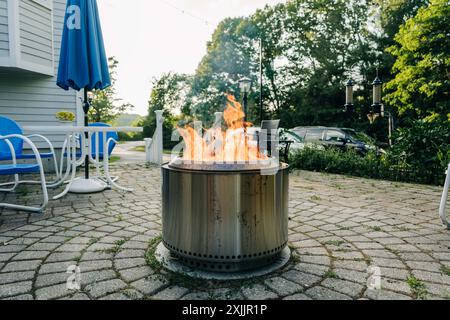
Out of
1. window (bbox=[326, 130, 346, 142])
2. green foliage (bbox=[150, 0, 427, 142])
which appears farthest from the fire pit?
green foliage (bbox=[150, 0, 427, 142])

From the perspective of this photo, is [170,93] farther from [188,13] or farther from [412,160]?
[412,160]

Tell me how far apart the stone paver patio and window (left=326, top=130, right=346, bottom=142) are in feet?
21.0

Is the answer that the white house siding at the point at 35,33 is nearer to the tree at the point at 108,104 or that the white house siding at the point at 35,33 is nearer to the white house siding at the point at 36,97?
the white house siding at the point at 36,97

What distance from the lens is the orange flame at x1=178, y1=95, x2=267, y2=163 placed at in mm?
2178

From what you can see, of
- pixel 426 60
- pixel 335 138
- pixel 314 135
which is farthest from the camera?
pixel 314 135

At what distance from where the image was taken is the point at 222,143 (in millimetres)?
2248

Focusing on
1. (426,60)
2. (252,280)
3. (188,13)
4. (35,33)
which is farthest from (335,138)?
(252,280)

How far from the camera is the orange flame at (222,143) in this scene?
7.14 feet

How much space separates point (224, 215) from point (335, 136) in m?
9.68

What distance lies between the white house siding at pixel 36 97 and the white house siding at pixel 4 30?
0.53 meters

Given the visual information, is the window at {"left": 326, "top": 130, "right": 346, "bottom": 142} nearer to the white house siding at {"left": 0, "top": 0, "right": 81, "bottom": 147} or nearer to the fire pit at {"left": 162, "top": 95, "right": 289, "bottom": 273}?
the white house siding at {"left": 0, "top": 0, "right": 81, "bottom": 147}

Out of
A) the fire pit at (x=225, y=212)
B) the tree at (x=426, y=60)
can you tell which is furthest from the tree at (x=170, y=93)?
the fire pit at (x=225, y=212)

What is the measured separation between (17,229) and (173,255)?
1.64m

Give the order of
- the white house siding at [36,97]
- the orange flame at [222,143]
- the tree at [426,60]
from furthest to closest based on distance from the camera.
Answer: the tree at [426,60], the white house siding at [36,97], the orange flame at [222,143]
